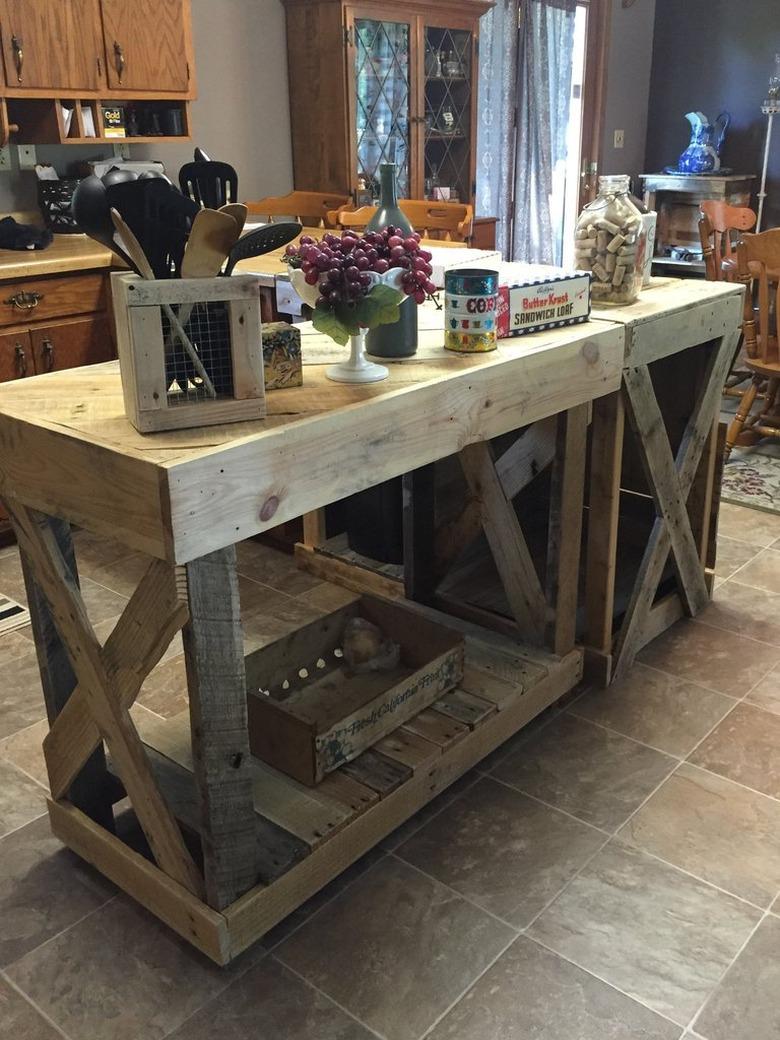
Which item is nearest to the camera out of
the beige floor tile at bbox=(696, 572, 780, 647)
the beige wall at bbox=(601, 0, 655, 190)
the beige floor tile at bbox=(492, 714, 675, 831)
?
the beige floor tile at bbox=(492, 714, 675, 831)

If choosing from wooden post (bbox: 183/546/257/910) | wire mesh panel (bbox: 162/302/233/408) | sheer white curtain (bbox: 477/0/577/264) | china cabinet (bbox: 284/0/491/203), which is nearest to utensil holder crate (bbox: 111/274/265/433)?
wire mesh panel (bbox: 162/302/233/408)

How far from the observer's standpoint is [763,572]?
3.03m

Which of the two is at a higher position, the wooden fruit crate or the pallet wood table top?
the pallet wood table top

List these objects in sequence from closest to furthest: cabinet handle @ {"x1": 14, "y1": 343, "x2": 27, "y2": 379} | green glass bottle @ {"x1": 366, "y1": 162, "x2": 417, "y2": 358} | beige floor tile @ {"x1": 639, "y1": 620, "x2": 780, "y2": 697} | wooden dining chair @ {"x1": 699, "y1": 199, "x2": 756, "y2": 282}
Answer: green glass bottle @ {"x1": 366, "y1": 162, "x2": 417, "y2": 358}
beige floor tile @ {"x1": 639, "y1": 620, "x2": 780, "y2": 697}
cabinet handle @ {"x1": 14, "y1": 343, "x2": 27, "y2": 379}
wooden dining chair @ {"x1": 699, "y1": 199, "x2": 756, "y2": 282}

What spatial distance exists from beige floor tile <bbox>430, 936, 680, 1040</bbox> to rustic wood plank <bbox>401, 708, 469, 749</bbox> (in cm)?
44

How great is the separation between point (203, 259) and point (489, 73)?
15.6 ft

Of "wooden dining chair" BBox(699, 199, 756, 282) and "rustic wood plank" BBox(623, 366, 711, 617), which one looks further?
"wooden dining chair" BBox(699, 199, 756, 282)

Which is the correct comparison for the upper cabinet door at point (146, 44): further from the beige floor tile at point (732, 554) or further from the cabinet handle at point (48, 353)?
the beige floor tile at point (732, 554)

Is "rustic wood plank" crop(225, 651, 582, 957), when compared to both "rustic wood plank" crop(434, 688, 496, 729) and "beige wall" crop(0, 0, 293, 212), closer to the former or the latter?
"rustic wood plank" crop(434, 688, 496, 729)

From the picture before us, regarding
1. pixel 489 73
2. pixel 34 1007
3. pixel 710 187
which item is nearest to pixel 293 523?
pixel 34 1007

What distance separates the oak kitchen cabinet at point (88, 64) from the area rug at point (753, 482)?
2.63m

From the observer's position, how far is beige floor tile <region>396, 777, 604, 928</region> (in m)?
1.73

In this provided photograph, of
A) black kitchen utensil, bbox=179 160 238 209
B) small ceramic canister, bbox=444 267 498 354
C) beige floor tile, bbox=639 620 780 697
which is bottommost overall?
beige floor tile, bbox=639 620 780 697

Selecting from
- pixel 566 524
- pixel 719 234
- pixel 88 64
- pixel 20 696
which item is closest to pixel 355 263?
pixel 566 524
